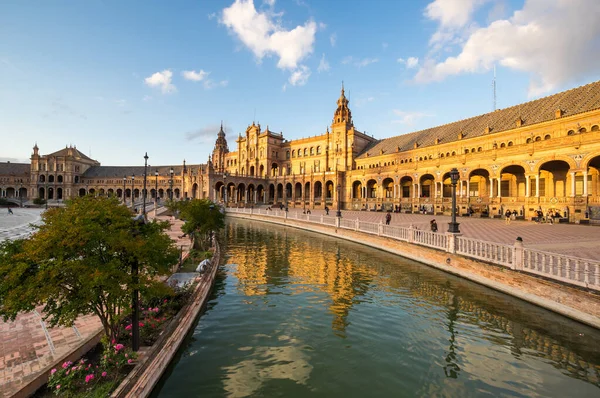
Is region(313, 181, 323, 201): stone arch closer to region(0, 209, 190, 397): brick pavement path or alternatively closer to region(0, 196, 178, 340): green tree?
region(0, 209, 190, 397): brick pavement path

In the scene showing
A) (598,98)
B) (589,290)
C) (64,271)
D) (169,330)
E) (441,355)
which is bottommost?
(441,355)

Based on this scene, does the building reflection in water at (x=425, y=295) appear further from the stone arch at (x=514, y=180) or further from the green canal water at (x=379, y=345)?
the stone arch at (x=514, y=180)

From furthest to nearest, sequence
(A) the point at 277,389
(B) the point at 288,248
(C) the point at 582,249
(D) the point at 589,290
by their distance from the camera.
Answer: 1. (B) the point at 288,248
2. (C) the point at 582,249
3. (D) the point at 589,290
4. (A) the point at 277,389

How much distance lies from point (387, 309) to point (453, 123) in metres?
49.5

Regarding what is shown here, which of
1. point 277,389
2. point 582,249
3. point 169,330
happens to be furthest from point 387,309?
point 582,249

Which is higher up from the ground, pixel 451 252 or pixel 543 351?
pixel 451 252

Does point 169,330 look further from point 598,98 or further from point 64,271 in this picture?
point 598,98

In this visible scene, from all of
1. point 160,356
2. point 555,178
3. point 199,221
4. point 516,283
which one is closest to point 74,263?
point 160,356

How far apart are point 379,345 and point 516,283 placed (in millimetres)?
5924

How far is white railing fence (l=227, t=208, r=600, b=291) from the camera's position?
778 cm

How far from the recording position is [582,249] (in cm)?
1207

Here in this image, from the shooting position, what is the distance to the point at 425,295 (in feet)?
33.3

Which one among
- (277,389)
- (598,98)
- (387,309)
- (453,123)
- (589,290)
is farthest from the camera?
(453,123)

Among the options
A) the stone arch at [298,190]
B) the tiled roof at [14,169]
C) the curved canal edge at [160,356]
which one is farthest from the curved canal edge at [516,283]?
the tiled roof at [14,169]
